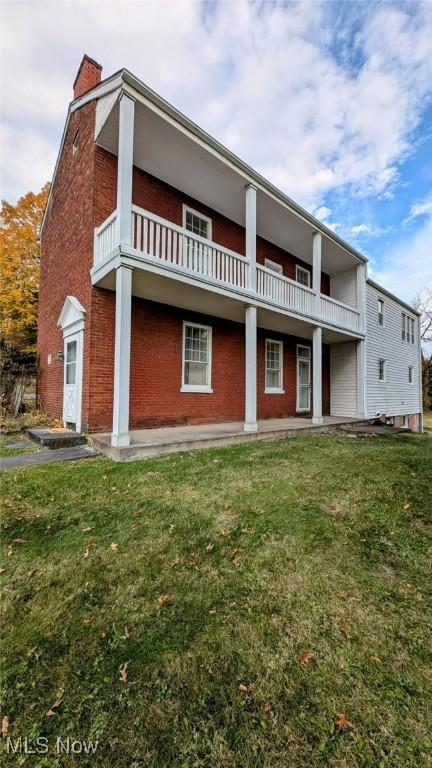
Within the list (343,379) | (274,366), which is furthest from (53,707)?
(343,379)

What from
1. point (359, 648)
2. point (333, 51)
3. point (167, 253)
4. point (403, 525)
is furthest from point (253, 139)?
point (359, 648)

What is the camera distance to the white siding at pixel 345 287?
13469 millimetres

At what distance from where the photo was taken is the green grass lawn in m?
1.40

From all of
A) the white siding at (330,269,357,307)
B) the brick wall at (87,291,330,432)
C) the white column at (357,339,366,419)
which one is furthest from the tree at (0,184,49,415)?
the white column at (357,339,366,419)

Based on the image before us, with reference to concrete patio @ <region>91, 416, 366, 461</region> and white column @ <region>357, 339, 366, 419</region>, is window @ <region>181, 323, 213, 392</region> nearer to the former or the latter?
concrete patio @ <region>91, 416, 366, 461</region>

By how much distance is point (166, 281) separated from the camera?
698 cm

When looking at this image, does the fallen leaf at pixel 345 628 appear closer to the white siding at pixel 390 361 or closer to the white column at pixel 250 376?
the white column at pixel 250 376

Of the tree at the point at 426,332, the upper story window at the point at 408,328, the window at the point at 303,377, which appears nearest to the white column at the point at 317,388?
the window at the point at 303,377

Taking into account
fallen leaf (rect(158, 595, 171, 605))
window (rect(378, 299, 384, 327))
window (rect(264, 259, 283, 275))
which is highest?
window (rect(264, 259, 283, 275))

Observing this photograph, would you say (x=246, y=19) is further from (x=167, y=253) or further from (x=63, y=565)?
(x=63, y=565)

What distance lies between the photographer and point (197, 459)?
570 cm

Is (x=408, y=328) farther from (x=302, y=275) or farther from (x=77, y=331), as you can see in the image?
(x=77, y=331)

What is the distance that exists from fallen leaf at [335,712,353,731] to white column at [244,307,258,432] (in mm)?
6550

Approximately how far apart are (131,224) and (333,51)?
726cm
